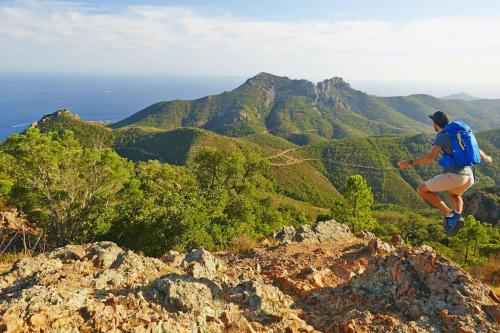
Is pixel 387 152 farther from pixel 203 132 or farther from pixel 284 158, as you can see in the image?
pixel 203 132

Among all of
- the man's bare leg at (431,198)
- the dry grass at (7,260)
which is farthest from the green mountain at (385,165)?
the dry grass at (7,260)

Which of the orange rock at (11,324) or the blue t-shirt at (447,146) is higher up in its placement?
the blue t-shirt at (447,146)

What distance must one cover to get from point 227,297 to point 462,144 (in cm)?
567

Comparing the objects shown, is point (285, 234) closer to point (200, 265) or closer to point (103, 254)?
point (200, 265)

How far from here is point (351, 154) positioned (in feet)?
575

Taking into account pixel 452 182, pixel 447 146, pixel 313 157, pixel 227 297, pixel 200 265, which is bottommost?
pixel 313 157

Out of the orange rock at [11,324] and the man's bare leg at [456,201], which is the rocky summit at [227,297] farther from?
the man's bare leg at [456,201]

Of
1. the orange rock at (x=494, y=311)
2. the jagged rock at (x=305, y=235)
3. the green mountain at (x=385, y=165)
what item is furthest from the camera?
the green mountain at (x=385, y=165)

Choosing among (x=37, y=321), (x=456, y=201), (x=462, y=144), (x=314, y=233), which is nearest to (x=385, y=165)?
(x=314, y=233)

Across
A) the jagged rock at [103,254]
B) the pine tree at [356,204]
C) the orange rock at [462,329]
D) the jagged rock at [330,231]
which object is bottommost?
the pine tree at [356,204]

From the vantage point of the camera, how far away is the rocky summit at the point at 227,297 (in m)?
5.62

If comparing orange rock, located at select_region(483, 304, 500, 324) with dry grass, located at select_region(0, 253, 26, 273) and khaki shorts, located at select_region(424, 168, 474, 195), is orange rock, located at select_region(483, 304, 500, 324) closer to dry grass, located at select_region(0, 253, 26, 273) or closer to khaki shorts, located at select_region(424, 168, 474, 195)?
khaki shorts, located at select_region(424, 168, 474, 195)

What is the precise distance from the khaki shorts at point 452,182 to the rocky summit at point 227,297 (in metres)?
1.47

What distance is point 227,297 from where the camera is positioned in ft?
23.7
